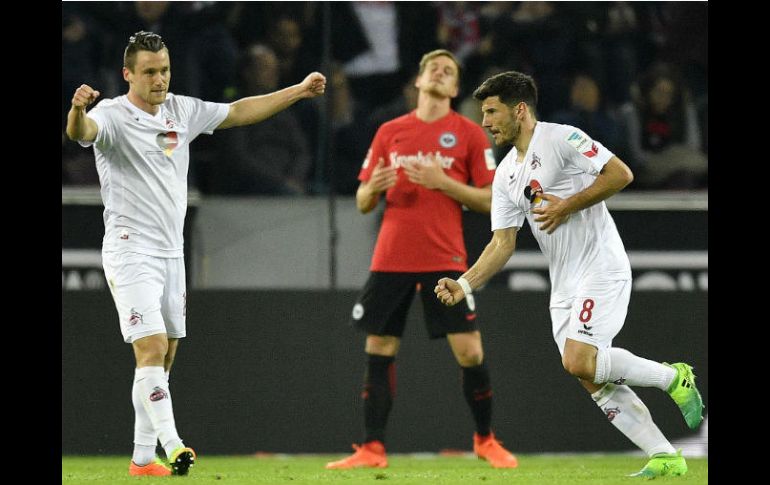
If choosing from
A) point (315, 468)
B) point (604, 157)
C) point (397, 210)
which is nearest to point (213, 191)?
point (397, 210)

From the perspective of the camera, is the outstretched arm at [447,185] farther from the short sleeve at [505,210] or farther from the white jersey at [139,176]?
the white jersey at [139,176]

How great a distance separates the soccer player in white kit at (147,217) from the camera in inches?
249

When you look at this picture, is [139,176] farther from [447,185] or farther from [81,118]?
[447,185]

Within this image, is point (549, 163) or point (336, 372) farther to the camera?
point (336, 372)

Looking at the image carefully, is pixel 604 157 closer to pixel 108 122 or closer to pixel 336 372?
pixel 108 122

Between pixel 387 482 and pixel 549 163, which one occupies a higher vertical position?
pixel 549 163

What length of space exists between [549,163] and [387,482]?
1835 millimetres

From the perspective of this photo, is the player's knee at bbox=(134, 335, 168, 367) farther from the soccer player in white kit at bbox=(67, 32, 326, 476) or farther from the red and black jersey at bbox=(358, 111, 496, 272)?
the red and black jersey at bbox=(358, 111, 496, 272)

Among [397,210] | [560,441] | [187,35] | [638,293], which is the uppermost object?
[187,35]

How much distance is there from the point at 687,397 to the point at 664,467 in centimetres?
37

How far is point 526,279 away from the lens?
9414mm

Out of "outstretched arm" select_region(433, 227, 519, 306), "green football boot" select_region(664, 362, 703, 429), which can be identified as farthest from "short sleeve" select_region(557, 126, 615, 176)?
"green football boot" select_region(664, 362, 703, 429)

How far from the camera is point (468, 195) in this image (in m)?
7.57

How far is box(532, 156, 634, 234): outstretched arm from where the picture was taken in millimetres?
6129
